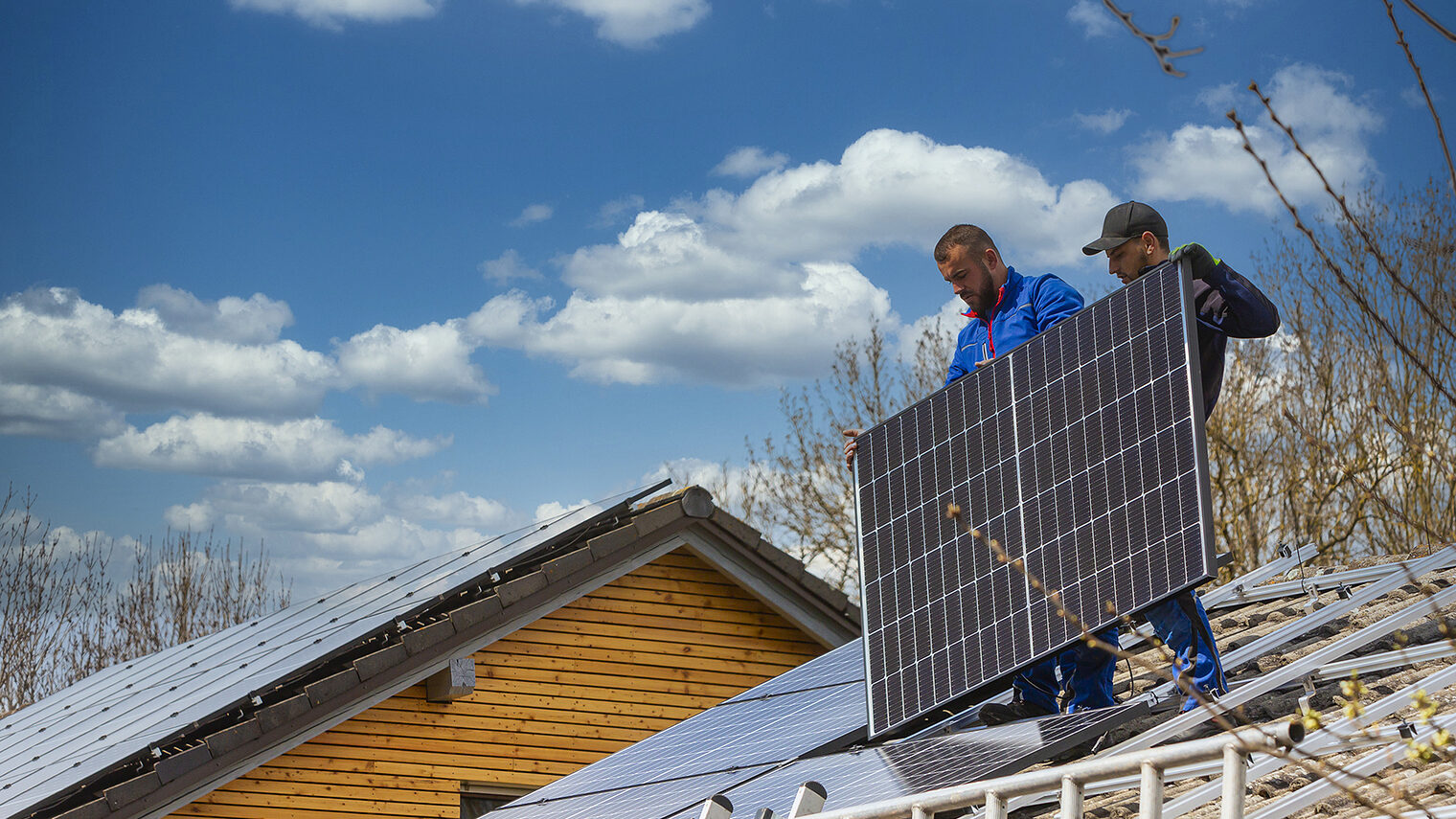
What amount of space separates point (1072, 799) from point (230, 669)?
38.6 ft

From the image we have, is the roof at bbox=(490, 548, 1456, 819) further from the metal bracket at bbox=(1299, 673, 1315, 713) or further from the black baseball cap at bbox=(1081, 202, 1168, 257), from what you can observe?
the black baseball cap at bbox=(1081, 202, 1168, 257)

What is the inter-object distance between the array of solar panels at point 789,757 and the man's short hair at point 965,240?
202 centimetres

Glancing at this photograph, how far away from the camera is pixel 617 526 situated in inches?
556

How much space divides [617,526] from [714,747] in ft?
21.9

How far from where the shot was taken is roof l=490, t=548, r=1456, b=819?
4.66m

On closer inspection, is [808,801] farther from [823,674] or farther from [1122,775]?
[823,674]

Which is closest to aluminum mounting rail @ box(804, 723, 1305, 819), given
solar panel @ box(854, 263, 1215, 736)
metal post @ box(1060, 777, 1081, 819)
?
metal post @ box(1060, 777, 1081, 819)

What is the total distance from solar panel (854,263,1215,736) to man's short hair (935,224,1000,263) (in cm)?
53

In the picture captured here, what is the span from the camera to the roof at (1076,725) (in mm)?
4656

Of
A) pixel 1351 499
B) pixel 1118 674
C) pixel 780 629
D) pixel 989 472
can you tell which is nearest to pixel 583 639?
pixel 780 629

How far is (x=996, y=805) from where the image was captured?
3650mm

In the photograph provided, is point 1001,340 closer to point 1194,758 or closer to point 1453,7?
point 1453,7

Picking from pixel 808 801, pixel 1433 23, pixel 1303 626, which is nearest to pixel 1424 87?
pixel 1433 23

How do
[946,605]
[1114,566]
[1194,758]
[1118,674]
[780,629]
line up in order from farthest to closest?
[780,629], [1118,674], [946,605], [1114,566], [1194,758]
